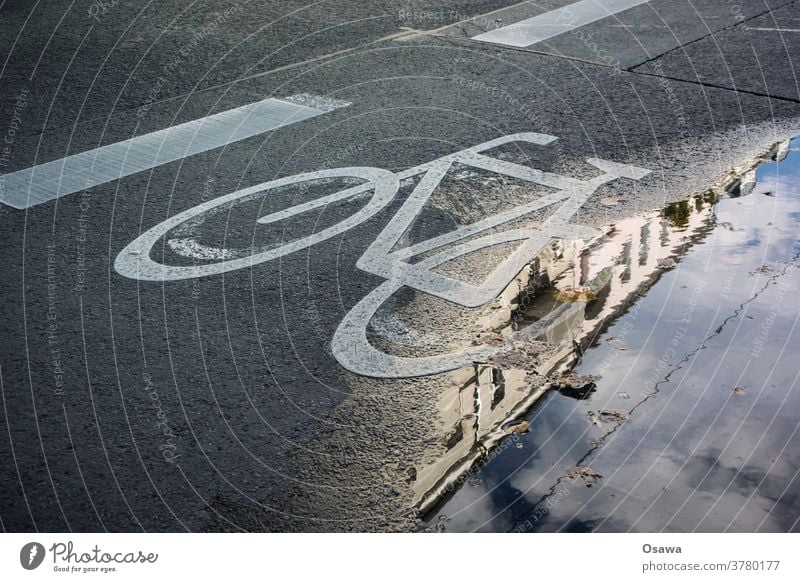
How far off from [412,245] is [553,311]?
2.81ft

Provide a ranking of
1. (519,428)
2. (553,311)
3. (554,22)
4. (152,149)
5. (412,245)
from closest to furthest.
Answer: (519,428) < (553,311) < (412,245) < (152,149) < (554,22)

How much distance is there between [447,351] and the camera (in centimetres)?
369

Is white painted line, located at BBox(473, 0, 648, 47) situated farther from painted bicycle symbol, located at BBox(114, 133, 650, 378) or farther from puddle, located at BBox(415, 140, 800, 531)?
puddle, located at BBox(415, 140, 800, 531)

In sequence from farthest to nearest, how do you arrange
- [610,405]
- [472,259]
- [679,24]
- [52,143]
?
1. [679,24]
2. [52,143]
3. [472,259]
4. [610,405]

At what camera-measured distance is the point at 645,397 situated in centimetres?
340

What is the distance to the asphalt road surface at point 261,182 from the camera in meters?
3.13

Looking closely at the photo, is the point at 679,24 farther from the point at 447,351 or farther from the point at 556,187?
the point at 447,351

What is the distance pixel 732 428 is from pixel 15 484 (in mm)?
2350

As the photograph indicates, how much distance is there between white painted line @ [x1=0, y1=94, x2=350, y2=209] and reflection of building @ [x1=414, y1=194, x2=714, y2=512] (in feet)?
8.12

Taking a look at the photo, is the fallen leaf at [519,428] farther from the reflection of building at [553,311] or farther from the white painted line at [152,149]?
the white painted line at [152,149]

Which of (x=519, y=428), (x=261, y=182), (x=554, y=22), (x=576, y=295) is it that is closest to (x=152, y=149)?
(x=261, y=182)

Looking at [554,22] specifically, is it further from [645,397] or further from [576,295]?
[645,397]

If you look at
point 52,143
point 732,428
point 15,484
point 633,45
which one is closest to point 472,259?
point 732,428

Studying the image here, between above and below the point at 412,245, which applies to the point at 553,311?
below
